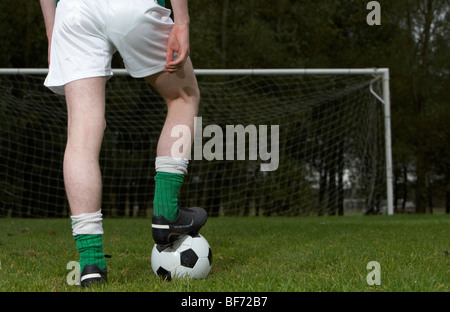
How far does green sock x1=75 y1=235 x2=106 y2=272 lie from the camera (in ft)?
5.77

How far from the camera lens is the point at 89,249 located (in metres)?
1.76

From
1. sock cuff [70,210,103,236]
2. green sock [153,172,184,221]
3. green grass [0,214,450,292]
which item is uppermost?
green sock [153,172,184,221]

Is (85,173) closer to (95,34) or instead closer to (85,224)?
(85,224)

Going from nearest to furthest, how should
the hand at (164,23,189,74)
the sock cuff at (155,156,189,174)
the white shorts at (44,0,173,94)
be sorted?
the white shorts at (44,0,173,94)
the hand at (164,23,189,74)
the sock cuff at (155,156,189,174)

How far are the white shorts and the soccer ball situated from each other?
803 millimetres

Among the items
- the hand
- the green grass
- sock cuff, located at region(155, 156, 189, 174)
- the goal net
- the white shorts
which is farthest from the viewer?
the goal net

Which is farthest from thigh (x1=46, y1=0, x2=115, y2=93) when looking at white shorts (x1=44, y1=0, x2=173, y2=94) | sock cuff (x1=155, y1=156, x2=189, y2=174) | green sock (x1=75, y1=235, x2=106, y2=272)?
green sock (x1=75, y1=235, x2=106, y2=272)

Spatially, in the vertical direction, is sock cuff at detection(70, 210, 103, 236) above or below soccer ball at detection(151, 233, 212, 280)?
above

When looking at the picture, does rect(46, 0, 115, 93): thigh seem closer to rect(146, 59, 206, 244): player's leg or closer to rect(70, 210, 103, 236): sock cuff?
rect(146, 59, 206, 244): player's leg

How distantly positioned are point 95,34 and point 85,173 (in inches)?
22.0

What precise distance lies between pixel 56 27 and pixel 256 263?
145cm

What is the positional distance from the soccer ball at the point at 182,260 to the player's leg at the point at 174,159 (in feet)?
0.21

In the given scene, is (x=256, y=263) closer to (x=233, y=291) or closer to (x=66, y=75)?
(x=233, y=291)
